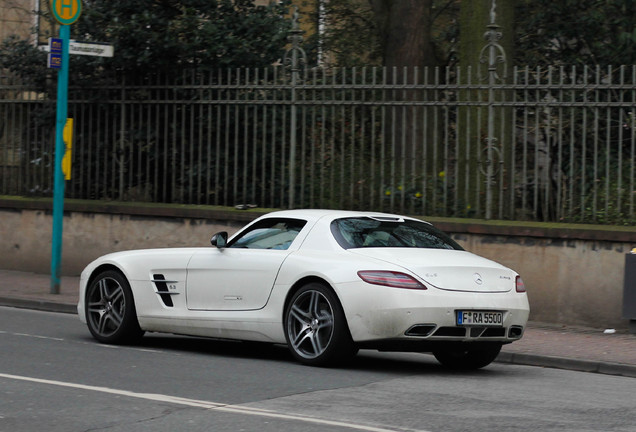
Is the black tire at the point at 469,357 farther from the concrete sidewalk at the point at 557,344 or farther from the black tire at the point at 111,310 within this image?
the black tire at the point at 111,310

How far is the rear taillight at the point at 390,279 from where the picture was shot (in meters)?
9.00

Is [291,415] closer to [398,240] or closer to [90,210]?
[398,240]

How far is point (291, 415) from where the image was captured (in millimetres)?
7188

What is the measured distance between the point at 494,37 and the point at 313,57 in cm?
779

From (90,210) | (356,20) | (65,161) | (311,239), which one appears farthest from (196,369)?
(356,20)

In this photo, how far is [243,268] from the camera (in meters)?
10.0

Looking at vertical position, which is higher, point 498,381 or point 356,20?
point 356,20

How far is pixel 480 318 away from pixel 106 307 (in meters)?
3.76

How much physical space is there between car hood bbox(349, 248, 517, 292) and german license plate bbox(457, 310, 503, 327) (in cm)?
19

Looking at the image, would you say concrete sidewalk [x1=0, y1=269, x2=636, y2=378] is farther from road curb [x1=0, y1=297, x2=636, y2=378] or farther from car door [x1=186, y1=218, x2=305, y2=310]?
car door [x1=186, y1=218, x2=305, y2=310]

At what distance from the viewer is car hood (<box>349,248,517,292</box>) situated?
29.9 feet

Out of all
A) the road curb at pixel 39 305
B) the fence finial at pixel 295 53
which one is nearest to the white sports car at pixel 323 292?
the road curb at pixel 39 305

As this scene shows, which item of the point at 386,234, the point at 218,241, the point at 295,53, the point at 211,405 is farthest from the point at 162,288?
the point at 295,53

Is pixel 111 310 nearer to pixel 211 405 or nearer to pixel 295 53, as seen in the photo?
pixel 211 405
